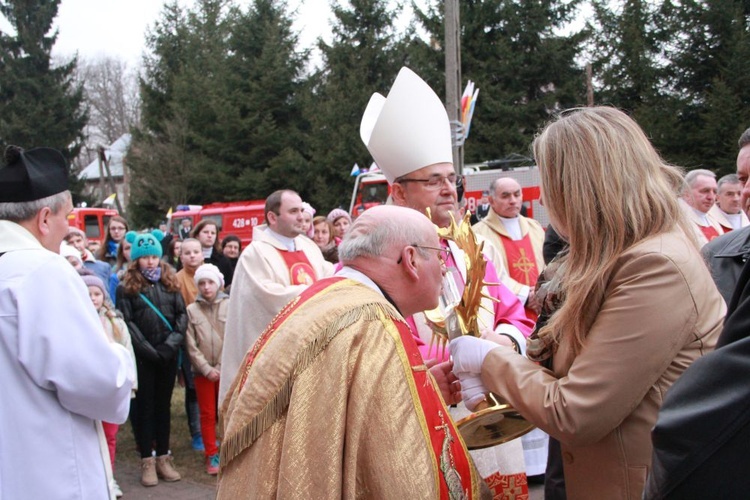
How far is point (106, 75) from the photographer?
53281 millimetres

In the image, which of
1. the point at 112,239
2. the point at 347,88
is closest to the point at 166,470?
the point at 112,239

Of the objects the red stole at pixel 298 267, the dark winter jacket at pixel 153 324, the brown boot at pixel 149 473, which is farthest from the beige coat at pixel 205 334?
the red stole at pixel 298 267

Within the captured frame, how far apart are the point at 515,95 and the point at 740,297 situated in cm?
2622

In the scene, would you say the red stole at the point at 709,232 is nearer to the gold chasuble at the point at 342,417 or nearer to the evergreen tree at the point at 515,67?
the gold chasuble at the point at 342,417

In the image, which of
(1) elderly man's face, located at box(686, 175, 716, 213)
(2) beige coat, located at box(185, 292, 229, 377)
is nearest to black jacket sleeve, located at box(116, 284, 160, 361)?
(2) beige coat, located at box(185, 292, 229, 377)

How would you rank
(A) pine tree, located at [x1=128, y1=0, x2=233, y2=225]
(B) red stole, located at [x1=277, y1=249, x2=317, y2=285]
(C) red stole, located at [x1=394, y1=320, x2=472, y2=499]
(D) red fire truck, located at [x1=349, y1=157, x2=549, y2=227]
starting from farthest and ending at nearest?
(A) pine tree, located at [x1=128, y1=0, x2=233, y2=225], (D) red fire truck, located at [x1=349, y1=157, x2=549, y2=227], (B) red stole, located at [x1=277, y1=249, x2=317, y2=285], (C) red stole, located at [x1=394, y1=320, x2=472, y2=499]

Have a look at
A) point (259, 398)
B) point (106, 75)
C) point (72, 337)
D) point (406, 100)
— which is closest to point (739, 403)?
point (259, 398)

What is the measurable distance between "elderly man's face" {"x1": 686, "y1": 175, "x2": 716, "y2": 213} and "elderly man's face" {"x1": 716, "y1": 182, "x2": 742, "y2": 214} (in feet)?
2.04

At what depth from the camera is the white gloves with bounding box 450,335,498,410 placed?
6.92 ft

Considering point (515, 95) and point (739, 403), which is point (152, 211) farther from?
point (739, 403)

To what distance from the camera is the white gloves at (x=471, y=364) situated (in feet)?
6.92

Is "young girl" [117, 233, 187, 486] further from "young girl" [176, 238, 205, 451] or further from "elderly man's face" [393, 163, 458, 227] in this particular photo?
"elderly man's face" [393, 163, 458, 227]

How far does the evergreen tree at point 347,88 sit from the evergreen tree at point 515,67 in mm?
4159

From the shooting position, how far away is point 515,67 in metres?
26.5
